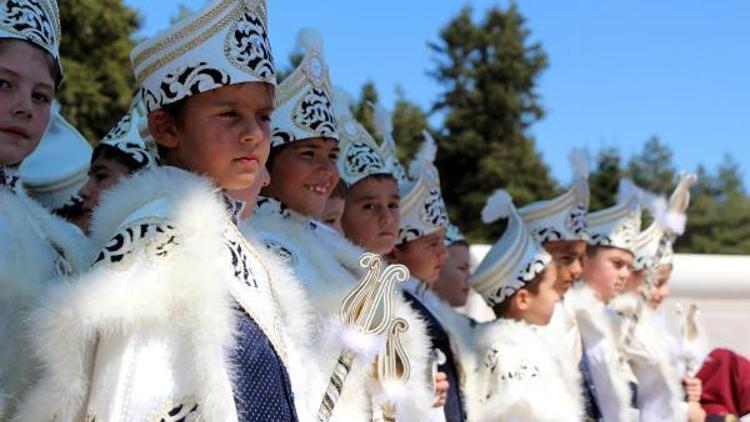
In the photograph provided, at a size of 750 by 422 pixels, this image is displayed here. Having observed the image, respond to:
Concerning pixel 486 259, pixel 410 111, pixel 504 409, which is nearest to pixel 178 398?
pixel 504 409

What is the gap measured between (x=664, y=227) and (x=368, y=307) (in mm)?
4762

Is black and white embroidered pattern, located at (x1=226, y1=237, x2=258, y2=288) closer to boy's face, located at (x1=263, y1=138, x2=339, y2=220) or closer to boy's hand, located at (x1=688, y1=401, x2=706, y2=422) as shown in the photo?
boy's face, located at (x1=263, y1=138, x2=339, y2=220)

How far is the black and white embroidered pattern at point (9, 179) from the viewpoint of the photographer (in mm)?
2547

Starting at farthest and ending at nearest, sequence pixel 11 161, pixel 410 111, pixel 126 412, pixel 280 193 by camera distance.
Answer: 1. pixel 410 111
2. pixel 280 193
3. pixel 11 161
4. pixel 126 412

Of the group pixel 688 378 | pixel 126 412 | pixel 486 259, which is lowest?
pixel 688 378

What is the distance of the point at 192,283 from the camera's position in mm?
2088

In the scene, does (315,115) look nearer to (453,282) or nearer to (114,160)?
(114,160)

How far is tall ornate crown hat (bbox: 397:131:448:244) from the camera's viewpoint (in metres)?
4.93

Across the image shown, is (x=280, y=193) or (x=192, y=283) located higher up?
(x=192, y=283)

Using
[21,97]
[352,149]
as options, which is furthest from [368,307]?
[352,149]

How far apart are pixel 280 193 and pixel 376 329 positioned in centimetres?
92

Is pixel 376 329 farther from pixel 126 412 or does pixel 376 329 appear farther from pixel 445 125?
pixel 445 125

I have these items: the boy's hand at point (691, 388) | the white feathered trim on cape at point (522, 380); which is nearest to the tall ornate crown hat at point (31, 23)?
the white feathered trim on cape at point (522, 380)

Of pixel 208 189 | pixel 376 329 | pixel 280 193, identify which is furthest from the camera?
pixel 280 193
